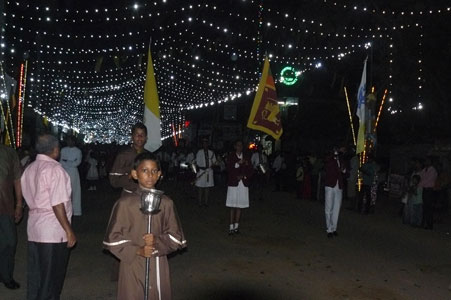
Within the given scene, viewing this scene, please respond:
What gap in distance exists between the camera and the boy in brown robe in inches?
144

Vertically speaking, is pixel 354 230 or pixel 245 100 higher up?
pixel 245 100

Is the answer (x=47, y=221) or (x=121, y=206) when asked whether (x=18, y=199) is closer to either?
(x=47, y=221)

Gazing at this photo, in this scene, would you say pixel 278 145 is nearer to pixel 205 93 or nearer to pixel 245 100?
pixel 205 93

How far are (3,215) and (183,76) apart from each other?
18300 mm

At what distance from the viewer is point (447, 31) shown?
14289 mm

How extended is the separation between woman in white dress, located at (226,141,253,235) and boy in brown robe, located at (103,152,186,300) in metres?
5.86

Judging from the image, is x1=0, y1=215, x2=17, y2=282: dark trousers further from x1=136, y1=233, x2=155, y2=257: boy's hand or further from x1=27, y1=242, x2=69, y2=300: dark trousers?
x1=136, y1=233, x2=155, y2=257: boy's hand

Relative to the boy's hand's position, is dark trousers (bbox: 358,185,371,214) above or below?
below

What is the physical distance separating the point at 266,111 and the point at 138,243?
7124 mm

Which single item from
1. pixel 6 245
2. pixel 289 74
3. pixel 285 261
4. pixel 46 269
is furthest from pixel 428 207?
pixel 289 74

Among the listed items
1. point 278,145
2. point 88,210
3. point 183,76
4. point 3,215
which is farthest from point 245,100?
point 3,215

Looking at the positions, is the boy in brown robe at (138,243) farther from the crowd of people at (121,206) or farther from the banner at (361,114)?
the banner at (361,114)

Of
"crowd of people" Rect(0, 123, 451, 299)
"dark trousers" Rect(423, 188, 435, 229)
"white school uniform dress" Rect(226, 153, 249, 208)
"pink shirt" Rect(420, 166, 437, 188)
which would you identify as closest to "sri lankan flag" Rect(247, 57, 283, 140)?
"crowd of people" Rect(0, 123, 451, 299)

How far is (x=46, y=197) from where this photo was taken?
4.58 meters
